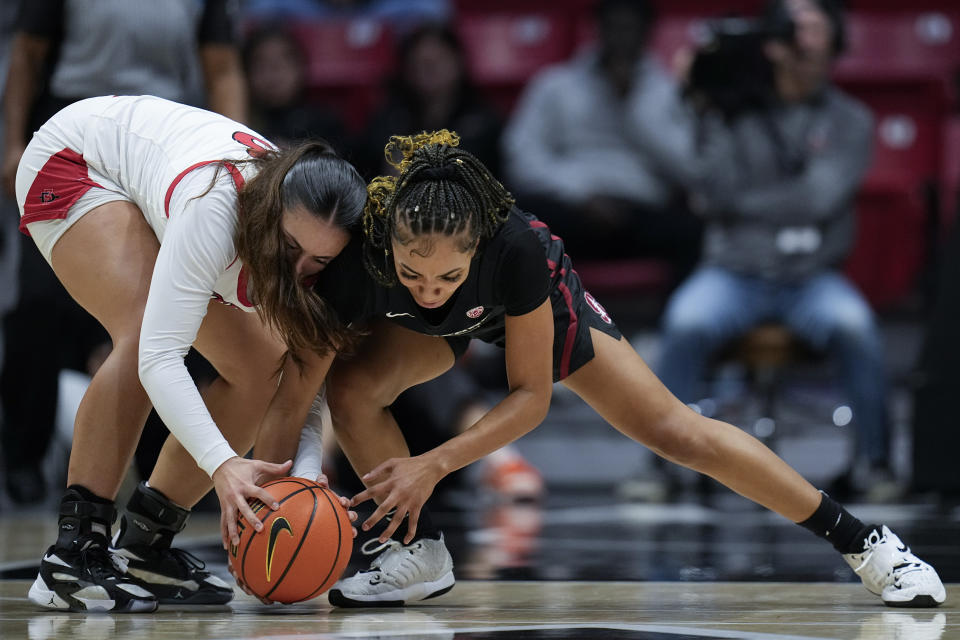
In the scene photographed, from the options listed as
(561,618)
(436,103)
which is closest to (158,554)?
(561,618)

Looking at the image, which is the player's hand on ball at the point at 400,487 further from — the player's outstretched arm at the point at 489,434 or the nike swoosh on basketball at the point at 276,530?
the nike swoosh on basketball at the point at 276,530

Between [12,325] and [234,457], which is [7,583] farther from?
[12,325]

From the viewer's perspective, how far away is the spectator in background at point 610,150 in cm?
604

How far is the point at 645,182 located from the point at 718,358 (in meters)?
1.11

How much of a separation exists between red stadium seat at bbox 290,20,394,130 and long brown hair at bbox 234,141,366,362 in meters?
4.71

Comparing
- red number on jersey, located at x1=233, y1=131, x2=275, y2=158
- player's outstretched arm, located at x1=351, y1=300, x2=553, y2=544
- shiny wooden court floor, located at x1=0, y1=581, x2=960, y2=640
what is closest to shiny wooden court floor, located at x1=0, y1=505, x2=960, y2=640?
shiny wooden court floor, located at x1=0, y1=581, x2=960, y2=640

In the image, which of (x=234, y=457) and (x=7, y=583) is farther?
(x=7, y=583)

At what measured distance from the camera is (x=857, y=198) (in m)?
6.31

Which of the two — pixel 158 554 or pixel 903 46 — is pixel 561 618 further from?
pixel 903 46

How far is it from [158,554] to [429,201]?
38.8 inches

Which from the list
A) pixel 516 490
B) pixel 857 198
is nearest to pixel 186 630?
pixel 516 490

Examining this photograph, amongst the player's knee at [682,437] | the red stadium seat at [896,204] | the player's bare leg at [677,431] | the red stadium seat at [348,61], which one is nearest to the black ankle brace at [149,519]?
the player's bare leg at [677,431]

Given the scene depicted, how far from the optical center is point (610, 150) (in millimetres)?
6348

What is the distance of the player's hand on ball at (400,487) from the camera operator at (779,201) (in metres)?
2.99
